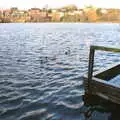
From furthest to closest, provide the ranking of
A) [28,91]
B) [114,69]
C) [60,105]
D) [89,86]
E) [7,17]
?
[7,17] → [28,91] → [114,69] → [60,105] → [89,86]

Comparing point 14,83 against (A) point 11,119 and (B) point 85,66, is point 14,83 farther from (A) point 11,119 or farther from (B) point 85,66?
(B) point 85,66

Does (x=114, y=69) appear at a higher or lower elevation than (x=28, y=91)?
higher

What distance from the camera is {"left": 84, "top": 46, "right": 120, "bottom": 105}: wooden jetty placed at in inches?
368

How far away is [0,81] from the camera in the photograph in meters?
14.8

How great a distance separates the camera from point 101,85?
9.79m

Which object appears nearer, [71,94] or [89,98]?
[89,98]

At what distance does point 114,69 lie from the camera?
1163 cm

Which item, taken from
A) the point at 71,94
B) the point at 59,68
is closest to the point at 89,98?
the point at 71,94

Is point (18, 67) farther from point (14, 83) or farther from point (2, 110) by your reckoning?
point (2, 110)

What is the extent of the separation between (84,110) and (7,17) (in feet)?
638

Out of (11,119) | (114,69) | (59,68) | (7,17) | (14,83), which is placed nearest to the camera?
(11,119)

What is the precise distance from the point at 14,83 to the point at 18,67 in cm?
466

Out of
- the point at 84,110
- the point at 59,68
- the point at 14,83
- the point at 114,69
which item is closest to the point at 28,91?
the point at 14,83

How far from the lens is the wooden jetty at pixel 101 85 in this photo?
935 cm
